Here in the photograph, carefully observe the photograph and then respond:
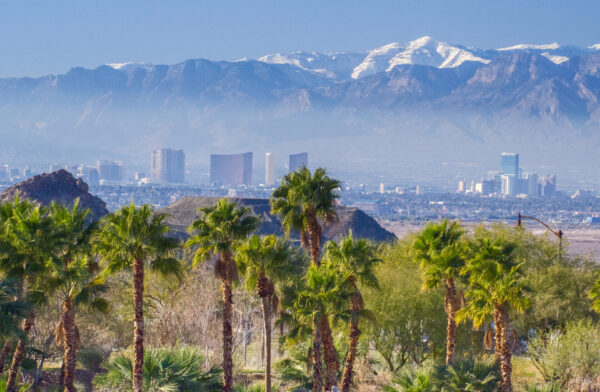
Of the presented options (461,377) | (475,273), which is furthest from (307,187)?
(461,377)

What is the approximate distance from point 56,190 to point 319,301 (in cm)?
9462

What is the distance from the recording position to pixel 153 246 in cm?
3891

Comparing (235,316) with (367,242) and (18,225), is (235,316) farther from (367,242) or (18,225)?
(18,225)

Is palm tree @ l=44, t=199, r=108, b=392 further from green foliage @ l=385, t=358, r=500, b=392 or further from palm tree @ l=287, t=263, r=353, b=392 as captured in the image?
green foliage @ l=385, t=358, r=500, b=392

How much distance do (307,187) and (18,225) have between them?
44.7ft

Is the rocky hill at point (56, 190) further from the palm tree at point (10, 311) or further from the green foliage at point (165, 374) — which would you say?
the palm tree at point (10, 311)

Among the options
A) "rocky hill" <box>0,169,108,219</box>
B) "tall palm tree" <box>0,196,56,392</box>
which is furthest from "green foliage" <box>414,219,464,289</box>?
"rocky hill" <box>0,169,108,219</box>

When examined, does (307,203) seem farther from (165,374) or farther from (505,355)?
(505,355)

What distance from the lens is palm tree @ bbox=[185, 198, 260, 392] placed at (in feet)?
135

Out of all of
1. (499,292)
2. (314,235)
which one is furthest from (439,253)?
(314,235)

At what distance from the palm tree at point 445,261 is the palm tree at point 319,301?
16.4ft

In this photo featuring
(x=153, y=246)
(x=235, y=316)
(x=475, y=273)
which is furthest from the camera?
(x=235, y=316)

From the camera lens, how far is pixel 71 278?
126 ft

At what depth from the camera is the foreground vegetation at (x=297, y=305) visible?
127 feet
